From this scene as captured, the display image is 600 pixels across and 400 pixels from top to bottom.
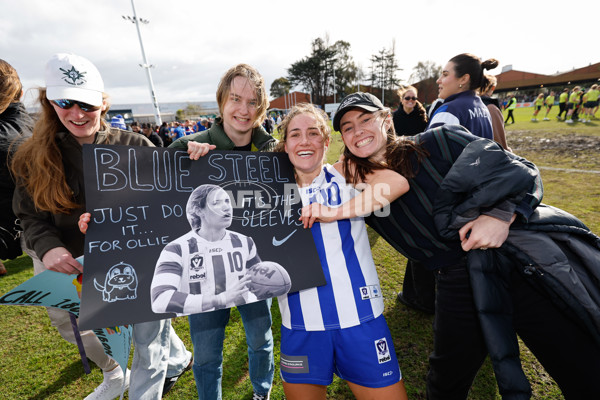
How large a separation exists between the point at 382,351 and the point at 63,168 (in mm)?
2221

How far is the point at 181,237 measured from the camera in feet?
5.28

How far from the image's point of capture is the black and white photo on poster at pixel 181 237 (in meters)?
1.47

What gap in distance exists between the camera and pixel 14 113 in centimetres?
223

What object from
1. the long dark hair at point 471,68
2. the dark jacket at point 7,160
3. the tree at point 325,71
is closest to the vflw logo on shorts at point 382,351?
the dark jacket at point 7,160

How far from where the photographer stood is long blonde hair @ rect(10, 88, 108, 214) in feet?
5.33

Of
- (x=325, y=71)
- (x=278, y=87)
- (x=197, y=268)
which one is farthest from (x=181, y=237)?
(x=278, y=87)

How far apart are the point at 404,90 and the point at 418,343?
4.38 m

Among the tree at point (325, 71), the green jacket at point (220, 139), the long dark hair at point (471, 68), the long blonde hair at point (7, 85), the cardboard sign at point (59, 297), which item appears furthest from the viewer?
the tree at point (325, 71)

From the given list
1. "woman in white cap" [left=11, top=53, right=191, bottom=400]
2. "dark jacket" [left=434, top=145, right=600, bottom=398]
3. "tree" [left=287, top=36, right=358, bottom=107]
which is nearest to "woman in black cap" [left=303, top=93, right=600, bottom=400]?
"dark jacket" [left=434, top=145, right=600, bottom=398]

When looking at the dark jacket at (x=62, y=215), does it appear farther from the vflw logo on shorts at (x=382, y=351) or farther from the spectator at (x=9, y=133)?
the vflw logo on shorts at (x=382, y=351)

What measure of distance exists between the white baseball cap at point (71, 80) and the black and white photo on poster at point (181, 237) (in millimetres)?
350

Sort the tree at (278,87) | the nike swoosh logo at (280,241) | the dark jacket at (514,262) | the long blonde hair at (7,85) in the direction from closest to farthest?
the dark jacket at (514,262), the nike swoosh logo at (280,241), the long blonde hair at (7,85), the tree at (278,87)

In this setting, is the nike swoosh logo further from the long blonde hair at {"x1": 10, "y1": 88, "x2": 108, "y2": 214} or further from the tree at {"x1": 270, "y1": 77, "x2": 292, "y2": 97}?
the tree at {"x1": 270, "y1": 77, "x2": 292, "y2": 97}

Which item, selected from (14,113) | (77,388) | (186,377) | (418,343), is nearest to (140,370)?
(186,377)
